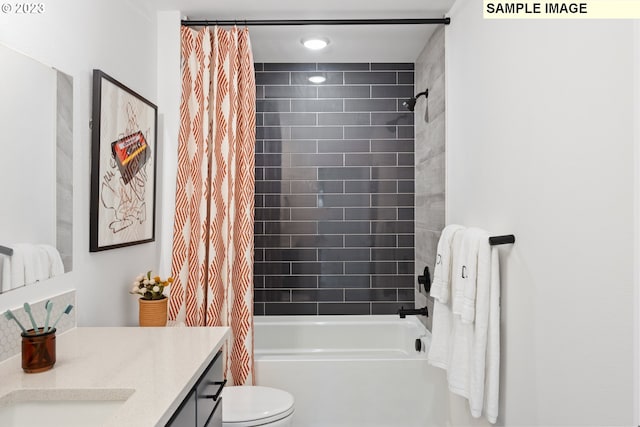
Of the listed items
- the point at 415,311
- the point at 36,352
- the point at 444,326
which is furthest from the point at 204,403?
the point at 415,311

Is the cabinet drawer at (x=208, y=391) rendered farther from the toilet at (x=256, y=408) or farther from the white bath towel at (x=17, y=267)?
the white bath towel at (x=17, y=267)

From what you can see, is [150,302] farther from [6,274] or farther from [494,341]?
[494,341]

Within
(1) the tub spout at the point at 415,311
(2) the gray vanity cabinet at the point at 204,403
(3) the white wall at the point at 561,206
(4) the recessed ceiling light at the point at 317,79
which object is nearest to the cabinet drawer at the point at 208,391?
(2) the gray vanity cabinet at the point at 204,403

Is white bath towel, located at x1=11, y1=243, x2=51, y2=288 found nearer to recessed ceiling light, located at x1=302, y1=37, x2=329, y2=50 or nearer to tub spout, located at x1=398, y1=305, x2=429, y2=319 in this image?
tub spout, located at x1=398, y1=305, x2=429, y2=319

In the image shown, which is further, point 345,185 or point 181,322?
point 345,185

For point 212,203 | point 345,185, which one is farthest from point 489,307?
point 345,185

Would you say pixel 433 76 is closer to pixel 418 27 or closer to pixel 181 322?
pixel 418 27

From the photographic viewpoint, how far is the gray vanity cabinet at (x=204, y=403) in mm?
1094

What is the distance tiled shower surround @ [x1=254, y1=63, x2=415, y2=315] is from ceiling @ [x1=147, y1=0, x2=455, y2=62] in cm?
18

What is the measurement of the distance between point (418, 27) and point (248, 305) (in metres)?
1.97

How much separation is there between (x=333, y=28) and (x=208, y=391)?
2154 millimetres

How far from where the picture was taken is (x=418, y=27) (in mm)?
2594

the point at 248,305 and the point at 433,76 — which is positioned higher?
the point at 433,76

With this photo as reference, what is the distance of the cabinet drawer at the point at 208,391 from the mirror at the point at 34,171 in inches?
25.1
